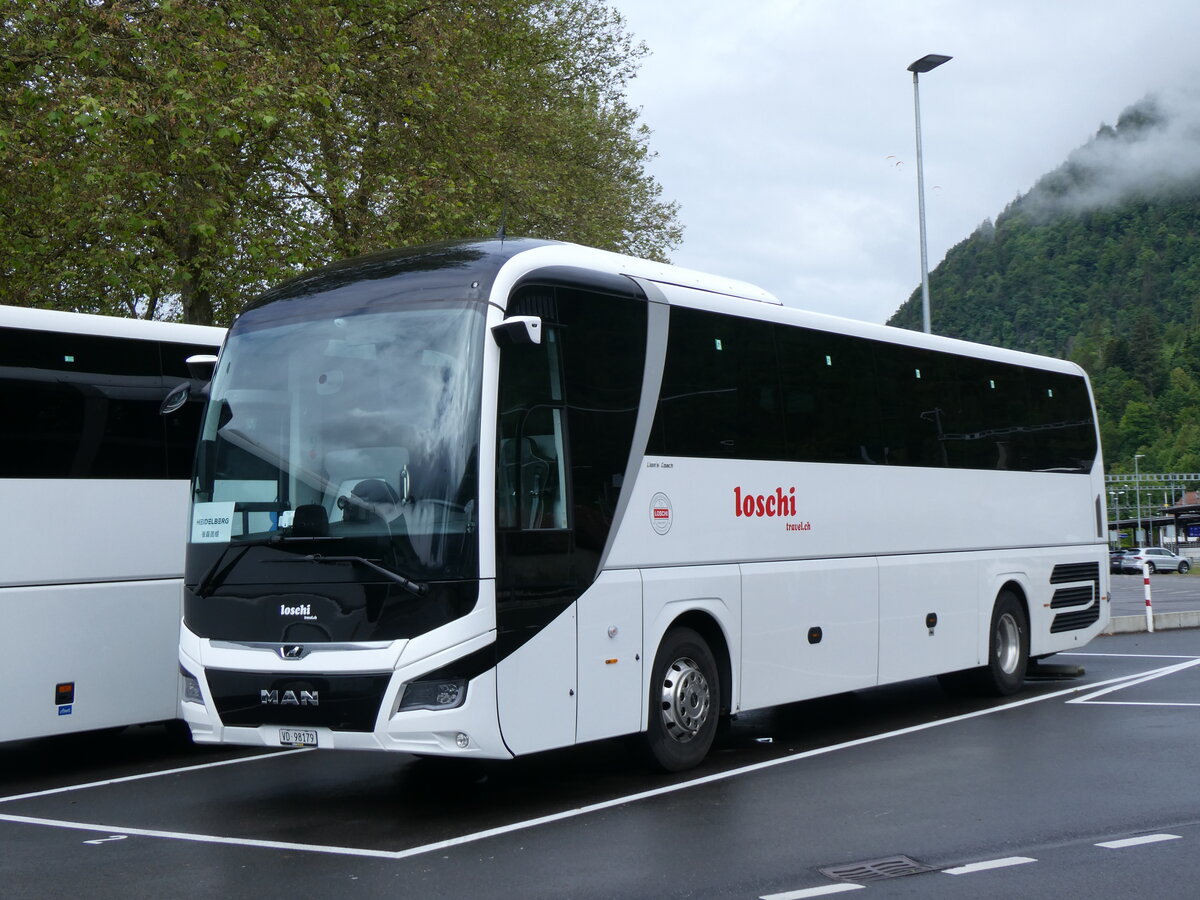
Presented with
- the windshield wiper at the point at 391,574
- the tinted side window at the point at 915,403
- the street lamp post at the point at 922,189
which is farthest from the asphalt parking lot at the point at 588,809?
the street lamp post at the point at 922,189

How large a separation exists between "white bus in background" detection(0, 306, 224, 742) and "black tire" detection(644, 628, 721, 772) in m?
3.97

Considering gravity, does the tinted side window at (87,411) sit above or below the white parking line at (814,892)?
above

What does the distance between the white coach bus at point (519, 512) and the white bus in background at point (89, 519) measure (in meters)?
1.78

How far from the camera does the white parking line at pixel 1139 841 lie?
7.52 metres

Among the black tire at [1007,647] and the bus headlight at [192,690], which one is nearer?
the bus headlight at [192,690]

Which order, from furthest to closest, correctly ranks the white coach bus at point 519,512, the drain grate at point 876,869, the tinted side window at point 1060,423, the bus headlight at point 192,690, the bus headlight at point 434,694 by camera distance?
the tinted side window at point 1060,423 < the bus headlight at point 192,690 < the white coach bus at point 519,512 < the bus headlight at point 434,694 < the drain grate at point 876,869

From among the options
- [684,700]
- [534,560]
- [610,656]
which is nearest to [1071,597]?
[684,700]

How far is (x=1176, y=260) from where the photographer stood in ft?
571

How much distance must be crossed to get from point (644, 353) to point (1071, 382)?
8.53 metres

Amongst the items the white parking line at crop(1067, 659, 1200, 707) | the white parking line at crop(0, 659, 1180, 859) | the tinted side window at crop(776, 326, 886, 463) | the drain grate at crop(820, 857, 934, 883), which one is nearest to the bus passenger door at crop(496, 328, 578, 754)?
the white parking line at crop(0, 659, 1180, 859)

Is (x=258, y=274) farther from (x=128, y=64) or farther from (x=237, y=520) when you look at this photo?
(x=237, y=520)

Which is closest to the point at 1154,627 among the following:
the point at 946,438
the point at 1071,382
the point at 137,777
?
the point at 1071,382

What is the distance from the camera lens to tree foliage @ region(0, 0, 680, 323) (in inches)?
688

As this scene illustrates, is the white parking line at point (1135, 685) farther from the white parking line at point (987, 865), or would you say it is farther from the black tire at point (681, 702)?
the white parking line at point (987, 865)
